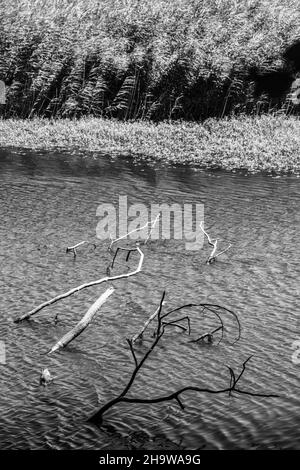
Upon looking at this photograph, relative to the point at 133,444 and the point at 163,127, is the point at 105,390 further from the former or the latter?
the point at 163,127

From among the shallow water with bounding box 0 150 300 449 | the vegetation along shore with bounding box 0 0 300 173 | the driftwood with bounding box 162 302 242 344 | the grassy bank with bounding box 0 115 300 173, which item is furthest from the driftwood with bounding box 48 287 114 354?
the vegetation along shore with bounding box 0 0 300 173

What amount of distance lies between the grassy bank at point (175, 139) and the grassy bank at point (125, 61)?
132 cm

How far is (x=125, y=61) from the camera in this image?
157 feet

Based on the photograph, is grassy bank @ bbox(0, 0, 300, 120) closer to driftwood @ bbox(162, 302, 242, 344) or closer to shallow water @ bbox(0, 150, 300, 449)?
shallow water @ bbox(0, 150, 300, 449)

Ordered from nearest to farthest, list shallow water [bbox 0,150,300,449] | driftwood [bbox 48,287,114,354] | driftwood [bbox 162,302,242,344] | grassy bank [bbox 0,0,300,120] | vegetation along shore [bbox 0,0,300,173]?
1. shallow water [bbox 0,150,300,449]
2. driftwood [bbox 48,287,114,354]
3. driftwood [bbox 162,302,242,344]
4. vegetation along shore [bbox 0,0,300,173]
5. grassy bank [bbox 0,0,300,120]

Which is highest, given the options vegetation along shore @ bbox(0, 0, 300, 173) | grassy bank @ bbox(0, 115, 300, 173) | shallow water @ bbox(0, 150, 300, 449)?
vegetation along shore @ bbox(0, 0, 300, 173)

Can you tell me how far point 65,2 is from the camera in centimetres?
5106

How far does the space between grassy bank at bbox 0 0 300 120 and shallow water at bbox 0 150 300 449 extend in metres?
13.4

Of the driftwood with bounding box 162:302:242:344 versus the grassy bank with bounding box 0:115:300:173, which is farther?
the grassy bank with bounding box 0:115:300:173

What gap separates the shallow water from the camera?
48.7 ft

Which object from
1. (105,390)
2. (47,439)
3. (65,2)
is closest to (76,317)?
(105,390)

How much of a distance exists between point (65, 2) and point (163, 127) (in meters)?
10.7

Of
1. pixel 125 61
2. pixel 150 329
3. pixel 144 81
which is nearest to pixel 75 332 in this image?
pixel 150 329

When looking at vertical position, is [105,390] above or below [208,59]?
below
